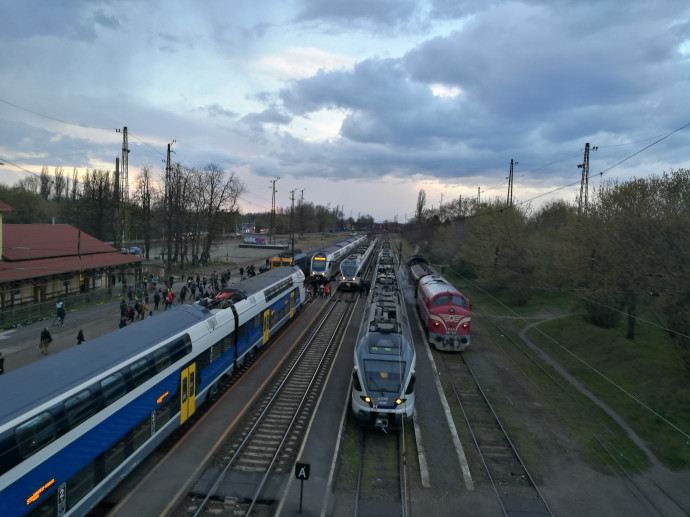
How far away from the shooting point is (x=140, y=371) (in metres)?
10.1

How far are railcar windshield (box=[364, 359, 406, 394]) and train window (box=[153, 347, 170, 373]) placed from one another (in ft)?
19.0

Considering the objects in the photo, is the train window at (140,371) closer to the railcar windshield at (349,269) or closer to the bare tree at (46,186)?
the railcar windshield at (349,269)

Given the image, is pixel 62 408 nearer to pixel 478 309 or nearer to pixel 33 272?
pixel 33 272

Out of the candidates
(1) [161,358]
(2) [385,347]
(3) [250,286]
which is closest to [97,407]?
(1) [161,358]

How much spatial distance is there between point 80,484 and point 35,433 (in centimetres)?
180

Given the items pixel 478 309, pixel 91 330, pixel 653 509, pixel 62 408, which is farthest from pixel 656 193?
pixel 91 330

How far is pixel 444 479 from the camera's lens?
11305 millimetres

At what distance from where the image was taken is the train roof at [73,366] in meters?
7.46

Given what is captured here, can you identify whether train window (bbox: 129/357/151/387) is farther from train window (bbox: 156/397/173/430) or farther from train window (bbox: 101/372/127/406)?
train window (bbox: 156/397/173/430)

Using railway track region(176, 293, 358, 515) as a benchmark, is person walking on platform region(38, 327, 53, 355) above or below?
above

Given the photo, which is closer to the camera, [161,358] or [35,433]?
[35,433]

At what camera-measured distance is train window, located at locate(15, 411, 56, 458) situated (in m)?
6.80

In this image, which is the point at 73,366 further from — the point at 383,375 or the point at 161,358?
the point at 383,375

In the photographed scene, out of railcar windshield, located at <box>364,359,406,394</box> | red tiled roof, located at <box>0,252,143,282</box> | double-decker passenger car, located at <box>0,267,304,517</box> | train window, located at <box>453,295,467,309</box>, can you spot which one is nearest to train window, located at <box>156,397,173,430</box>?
double-decker passenger car, located at <box>0,267,304,517</box>
